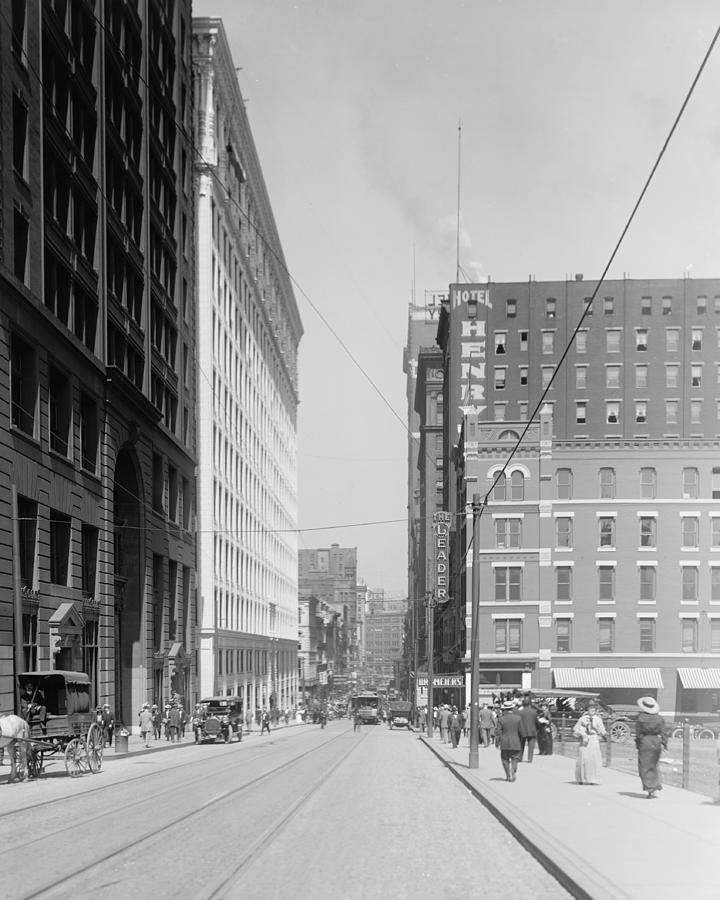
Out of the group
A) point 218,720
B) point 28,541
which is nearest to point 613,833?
point 28,541

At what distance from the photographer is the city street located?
12.1 meters

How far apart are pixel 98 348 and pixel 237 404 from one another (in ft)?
136

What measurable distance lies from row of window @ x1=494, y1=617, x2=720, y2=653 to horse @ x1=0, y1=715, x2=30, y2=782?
165ft

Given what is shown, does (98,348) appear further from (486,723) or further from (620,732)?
(620,732)

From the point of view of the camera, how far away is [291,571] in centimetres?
13200

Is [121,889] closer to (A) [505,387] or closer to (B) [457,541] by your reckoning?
(B) [457,541]

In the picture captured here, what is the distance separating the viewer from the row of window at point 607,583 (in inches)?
2879

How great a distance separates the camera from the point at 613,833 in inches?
602

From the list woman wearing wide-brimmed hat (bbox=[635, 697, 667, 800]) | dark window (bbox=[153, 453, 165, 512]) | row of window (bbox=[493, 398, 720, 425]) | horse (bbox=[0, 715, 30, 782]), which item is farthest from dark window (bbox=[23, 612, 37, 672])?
row of window (bbox=[493, 398, 720, 425])

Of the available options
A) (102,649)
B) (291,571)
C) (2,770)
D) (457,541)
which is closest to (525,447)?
(457,541)

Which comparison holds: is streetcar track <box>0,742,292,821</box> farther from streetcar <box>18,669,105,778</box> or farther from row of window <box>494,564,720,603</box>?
row of window <box>494,564,720,603</box>

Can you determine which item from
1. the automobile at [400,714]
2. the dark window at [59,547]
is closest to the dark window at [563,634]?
the automobile at [400,714]

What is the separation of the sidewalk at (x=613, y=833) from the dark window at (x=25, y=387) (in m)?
20.3

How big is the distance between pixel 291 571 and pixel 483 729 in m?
88.3
